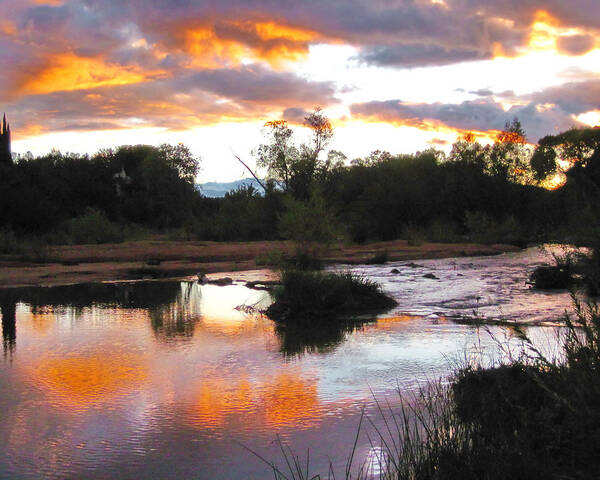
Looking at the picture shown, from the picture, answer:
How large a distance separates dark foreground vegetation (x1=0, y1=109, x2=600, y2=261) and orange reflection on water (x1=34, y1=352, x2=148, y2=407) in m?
14.9

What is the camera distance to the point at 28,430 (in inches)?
229

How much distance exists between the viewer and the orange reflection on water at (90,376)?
6.91 m

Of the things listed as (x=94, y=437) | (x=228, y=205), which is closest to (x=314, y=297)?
(x=94, y=437)

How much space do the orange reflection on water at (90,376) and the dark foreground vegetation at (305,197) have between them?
1485 cm

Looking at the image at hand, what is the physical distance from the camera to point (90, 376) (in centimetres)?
771

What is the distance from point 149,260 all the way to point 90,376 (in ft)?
55.3

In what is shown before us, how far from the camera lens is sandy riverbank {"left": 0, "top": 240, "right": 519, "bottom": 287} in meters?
19.6

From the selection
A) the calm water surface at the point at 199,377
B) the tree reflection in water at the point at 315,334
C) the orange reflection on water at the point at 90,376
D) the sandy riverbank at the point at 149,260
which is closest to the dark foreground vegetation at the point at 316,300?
the tree reflection in water at the point at 315,334

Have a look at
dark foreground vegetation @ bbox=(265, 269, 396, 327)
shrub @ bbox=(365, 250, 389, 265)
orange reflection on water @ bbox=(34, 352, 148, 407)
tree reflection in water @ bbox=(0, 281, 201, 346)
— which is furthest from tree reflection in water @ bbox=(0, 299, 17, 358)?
shrub @ bbox=(365, 250, 389, 265)

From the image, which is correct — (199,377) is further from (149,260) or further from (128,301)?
(149,260)

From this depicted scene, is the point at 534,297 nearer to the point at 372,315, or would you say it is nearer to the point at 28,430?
the point at 372,315

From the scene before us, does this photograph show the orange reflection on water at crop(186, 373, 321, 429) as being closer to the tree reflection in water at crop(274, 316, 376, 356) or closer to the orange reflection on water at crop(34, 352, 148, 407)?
the orange reflection on water at crop(34, 352, 148, 407)

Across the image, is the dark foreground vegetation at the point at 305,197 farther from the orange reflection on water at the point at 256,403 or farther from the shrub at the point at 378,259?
the orange reflection on water at the point at 256,403

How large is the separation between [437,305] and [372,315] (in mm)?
1760
